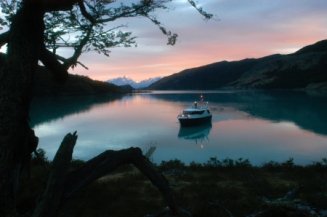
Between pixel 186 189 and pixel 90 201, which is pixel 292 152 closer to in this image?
pixel 186 189

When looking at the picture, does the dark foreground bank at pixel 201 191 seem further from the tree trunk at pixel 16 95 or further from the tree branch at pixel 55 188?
the tree branch at pixel 55 188

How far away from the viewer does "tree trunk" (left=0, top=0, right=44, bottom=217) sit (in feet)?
14.2

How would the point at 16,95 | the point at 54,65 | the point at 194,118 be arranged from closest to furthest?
the point at 16,95 < the point at 54,65 < the point at 194,118

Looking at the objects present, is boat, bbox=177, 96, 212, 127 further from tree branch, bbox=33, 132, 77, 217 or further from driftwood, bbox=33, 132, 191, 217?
tree branch, bbox=33, 132, 77, 217

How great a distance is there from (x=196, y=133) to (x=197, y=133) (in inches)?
8.5

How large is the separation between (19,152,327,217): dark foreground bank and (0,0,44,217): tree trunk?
5.28 meters

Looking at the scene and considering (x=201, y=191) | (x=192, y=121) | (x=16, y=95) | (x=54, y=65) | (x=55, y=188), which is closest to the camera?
(x=55, y=188)

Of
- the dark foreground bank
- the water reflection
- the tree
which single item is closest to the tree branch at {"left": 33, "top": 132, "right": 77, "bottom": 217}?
the tree

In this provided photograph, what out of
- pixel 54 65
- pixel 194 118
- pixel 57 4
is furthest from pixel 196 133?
pixel 57 4

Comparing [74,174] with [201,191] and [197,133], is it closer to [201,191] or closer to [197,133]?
[201,191]

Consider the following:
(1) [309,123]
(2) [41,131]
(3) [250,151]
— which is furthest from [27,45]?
(1) [309,123]

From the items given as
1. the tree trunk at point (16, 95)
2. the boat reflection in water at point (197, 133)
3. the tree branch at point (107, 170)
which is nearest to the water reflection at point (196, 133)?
the boat reflection in water at point (197, 133)

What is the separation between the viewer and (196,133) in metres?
77.2

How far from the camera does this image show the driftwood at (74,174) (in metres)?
3.83
